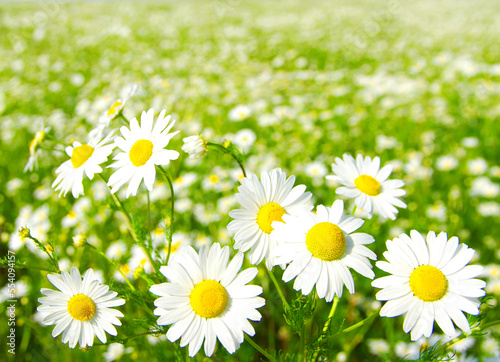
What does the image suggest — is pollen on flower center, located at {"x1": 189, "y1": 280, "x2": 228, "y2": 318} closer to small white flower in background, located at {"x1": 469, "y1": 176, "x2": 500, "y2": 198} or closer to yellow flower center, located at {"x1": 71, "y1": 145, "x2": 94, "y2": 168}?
yellow flower center, located at {"x1": 71, "y1": 145, "x2": 94, "y2": 168}

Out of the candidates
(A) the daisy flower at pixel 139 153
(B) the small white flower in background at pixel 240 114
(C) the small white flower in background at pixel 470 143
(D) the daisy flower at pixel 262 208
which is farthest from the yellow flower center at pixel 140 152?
(C) the small white flower in background at pixel 470 143

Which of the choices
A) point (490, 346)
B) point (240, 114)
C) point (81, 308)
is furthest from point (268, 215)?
point (240, 114)

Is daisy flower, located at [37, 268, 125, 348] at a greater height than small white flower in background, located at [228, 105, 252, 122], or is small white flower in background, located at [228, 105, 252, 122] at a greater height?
small white flower in background, located at [228, 105, 252, 122]

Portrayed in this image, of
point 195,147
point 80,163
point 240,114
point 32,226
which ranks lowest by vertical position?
point 195,147

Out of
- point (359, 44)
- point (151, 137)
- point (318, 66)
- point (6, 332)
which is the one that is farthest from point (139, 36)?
point (151, 137)

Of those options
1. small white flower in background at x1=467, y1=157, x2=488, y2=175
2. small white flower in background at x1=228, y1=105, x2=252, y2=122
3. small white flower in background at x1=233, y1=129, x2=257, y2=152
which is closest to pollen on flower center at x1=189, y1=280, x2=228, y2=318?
small white flower in background at x1=233, y1=129, x2=257, y2=152

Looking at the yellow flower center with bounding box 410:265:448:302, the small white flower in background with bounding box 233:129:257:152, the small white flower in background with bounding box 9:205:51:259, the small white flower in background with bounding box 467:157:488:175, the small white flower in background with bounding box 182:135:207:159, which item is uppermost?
the small white flower in background with bounding box 233:129:257:152

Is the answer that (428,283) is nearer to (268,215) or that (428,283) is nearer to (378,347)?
(268,215)
